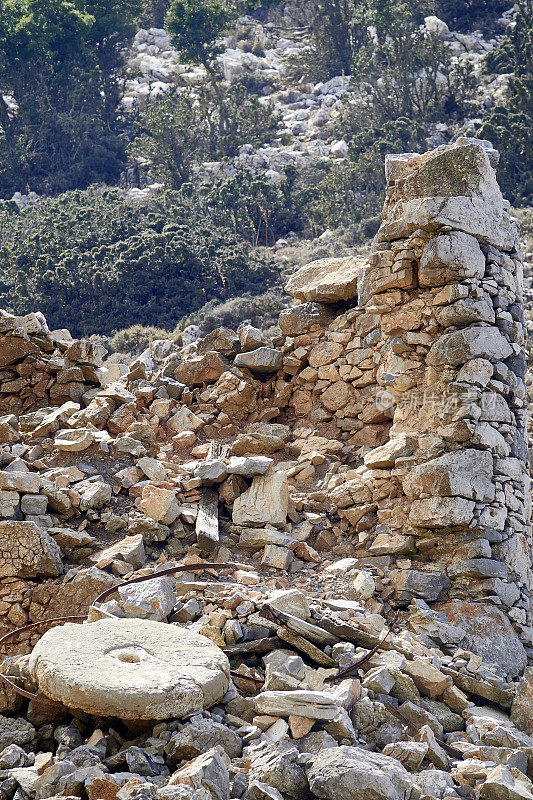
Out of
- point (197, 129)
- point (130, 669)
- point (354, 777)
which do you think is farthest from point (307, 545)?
point (197, 129)

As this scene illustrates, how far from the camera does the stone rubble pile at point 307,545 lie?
11.1 feet

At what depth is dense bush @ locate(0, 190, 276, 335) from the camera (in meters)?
22.0

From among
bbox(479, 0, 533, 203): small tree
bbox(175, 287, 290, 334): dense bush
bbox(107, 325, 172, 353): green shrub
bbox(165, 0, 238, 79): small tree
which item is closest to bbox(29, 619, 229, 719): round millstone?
bbox(175, 287, 290, 334): dense bush

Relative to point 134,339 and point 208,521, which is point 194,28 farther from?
point 208,521

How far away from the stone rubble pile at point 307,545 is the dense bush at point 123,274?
1456cm

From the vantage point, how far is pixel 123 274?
22.4 metres

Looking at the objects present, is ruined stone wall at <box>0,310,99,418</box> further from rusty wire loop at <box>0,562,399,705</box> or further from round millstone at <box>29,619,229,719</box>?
round millstone at <box>29,619,229,719</box>

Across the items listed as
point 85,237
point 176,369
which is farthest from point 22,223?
point 176,369

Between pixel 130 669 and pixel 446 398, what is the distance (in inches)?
112

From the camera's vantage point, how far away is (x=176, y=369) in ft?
24.4

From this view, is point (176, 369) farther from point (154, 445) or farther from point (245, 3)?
point (245, 3)

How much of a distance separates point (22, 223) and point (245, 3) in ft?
78.4

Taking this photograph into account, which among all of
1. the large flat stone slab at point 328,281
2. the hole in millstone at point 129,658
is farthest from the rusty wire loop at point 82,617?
the large flat stone slab at point 328,281

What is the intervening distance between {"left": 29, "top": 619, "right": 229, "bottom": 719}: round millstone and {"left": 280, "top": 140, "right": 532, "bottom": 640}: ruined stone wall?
1.70m
